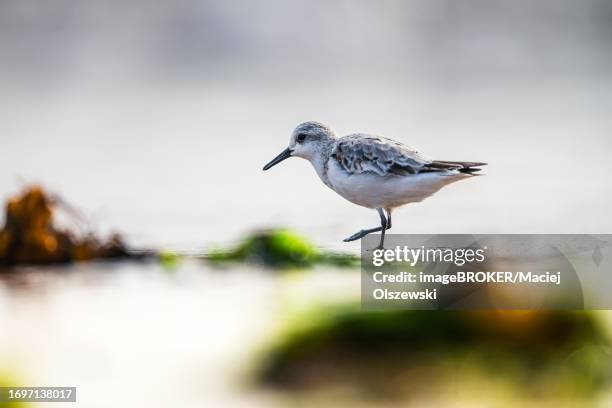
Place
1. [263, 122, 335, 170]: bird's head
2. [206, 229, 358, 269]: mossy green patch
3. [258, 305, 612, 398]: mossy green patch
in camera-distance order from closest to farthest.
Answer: [263, 122, 335, 170]: bird's head
[206, 229, 358, 269]: mossy green patch
[258, 305, 612, 398]: mossy green patch

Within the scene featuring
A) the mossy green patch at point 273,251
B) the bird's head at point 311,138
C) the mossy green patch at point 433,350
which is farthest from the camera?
the mossy green patch at point 433,350

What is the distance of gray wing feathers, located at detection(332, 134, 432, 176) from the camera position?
3.48m

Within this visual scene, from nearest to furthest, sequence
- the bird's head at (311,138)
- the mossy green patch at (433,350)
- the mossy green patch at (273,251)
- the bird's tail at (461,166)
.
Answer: the bird's tail at (461,166) → the bird's head at (311,138) → the mossy green patch at (273,251) → the mossy green patch at (433,350)

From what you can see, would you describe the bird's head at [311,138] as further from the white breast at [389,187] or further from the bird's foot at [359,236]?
the bird's foot at [359,236]

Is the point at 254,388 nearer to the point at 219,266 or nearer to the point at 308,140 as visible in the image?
the point at 219,266

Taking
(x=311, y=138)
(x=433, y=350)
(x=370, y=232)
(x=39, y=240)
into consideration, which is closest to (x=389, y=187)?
(x=370, y=232)

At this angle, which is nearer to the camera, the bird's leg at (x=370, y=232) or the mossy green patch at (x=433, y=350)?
the bird's leg at (x=370, y=232)

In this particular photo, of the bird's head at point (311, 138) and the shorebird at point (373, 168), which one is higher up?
the bird's head at point (311, 138)

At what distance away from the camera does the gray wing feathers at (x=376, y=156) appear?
3.48 metres

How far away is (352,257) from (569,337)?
6.39 feet

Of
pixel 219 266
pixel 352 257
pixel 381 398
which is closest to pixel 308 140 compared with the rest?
pixel 219 266

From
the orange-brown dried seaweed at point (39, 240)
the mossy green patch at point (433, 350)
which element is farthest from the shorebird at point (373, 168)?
the orange-brown dried seaweed at point (39, 240)

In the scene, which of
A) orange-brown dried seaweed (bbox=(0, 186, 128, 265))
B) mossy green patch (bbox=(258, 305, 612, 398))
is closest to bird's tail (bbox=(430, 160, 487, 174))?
mossy green patch (bbox=(258, 305, 612, 398))

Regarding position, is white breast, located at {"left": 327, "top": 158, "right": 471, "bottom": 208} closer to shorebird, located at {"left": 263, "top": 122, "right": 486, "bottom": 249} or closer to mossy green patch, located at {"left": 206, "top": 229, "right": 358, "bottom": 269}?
shorebird, located at {"left": 263, "top": 122, "right": 486, "bottom": 249}
